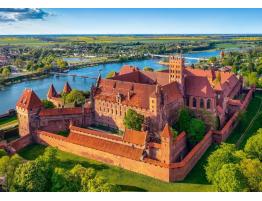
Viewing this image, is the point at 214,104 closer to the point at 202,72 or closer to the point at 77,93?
A: the point at 202,72

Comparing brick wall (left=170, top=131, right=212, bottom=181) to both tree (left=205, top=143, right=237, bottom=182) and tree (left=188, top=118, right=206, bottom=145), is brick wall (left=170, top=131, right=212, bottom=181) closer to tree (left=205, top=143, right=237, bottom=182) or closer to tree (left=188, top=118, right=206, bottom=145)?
tree (left=188, top=118, right=206, bottom=145)

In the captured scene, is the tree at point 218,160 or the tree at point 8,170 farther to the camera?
the tree at point 218,160

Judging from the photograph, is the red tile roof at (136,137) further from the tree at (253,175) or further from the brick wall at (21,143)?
the brick wall at (21,143)

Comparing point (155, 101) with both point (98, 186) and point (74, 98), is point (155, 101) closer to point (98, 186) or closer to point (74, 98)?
point (74, 98)

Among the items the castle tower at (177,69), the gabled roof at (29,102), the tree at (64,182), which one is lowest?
the tree at (64,182)

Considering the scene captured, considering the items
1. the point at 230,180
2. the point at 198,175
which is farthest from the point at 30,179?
the point at 198,175

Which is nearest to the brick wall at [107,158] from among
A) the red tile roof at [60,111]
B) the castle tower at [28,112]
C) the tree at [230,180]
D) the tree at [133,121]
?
the castle tower at [28,112]

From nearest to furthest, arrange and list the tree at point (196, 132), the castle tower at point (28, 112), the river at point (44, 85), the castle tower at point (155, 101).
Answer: the tree at point (196, 132) < the castle tower at point (155, 101) < the castle tower at point (28, 112) < the river at point (44, 85)
